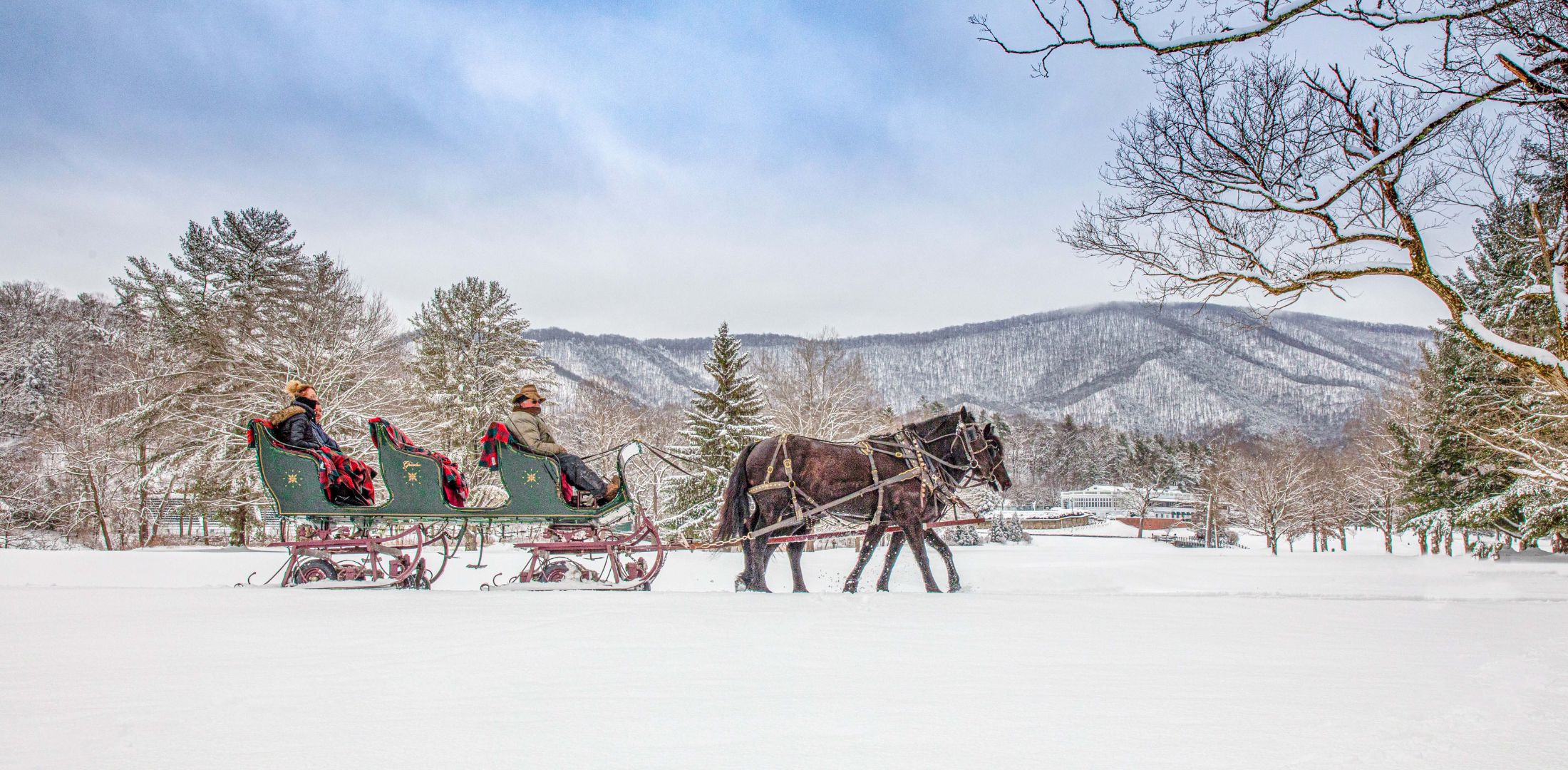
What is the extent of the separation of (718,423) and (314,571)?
2208cm

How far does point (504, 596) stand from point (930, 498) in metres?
4.35

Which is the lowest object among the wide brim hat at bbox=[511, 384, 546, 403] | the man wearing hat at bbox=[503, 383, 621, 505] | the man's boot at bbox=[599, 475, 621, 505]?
the man's boot at bbox=[599, 475, 621, 505]

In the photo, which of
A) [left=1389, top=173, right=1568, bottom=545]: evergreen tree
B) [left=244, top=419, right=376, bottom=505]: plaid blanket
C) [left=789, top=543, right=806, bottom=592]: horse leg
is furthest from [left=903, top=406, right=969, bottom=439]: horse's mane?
[left=1389, top=173, right=1568, bottom=545]: evergreen tree

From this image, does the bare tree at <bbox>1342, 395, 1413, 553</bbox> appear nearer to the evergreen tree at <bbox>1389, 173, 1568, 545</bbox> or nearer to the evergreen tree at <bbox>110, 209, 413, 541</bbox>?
the evergreen tree at <bbox>1389, 173, 1568, 545</bbox>

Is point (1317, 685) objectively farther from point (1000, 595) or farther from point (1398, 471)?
point (1398, 471)

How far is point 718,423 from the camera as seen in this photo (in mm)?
30531

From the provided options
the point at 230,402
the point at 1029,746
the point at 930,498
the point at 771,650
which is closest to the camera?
the point at 1029,746

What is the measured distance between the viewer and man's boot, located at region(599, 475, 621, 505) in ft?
27.6

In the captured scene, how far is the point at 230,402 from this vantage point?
23.8 m

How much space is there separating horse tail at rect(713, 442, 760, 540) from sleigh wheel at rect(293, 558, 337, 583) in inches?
155

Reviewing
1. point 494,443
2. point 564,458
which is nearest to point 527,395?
point 494,443

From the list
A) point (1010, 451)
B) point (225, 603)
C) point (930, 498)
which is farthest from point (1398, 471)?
point (1010, 451)

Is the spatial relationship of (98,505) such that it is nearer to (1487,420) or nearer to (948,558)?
(948,558)

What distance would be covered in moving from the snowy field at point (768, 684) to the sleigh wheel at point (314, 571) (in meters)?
1.97
